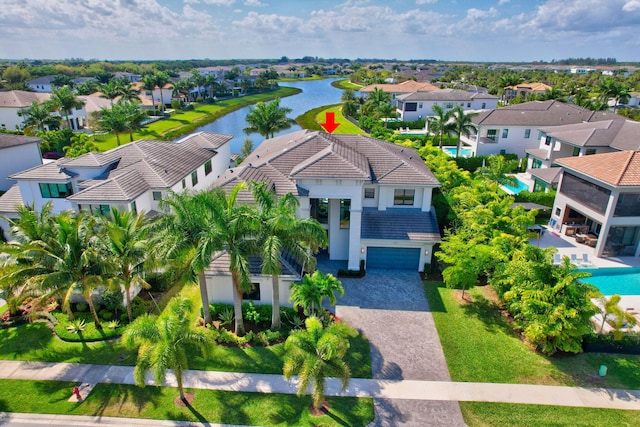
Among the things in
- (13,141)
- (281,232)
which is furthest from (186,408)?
(13,141)

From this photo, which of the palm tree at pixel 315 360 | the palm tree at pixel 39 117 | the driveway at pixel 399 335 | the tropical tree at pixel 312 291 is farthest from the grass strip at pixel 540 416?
the palm tree at pixel 39 117

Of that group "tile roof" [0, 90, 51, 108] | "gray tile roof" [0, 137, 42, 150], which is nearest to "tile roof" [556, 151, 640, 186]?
"gray tile roof" [0, 137, 42, 150]

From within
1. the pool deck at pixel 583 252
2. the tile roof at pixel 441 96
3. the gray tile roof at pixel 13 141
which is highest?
the tile roof at pixel 441 96

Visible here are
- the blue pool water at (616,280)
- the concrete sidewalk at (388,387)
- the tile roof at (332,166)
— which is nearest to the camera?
the concrete sidewalk at (388,387)

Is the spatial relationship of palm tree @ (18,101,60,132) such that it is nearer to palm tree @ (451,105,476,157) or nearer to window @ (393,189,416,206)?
window @ (393,189,416,206)

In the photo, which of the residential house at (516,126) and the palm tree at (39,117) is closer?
the residential house at (516,126)

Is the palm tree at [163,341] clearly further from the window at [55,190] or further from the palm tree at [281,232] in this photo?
the window at [55,190]
